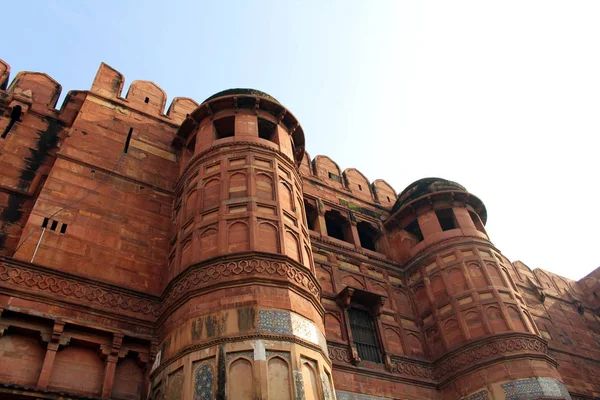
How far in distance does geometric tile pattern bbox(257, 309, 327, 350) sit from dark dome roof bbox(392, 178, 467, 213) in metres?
9.97

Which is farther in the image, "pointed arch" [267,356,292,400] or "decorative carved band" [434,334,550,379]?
"decorative carved band" [434,334,550,379]

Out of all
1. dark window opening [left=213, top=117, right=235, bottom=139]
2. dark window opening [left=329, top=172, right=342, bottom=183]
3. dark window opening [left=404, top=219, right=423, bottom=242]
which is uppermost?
dark window opening [left=329, top=172, right=342, bottom=183]

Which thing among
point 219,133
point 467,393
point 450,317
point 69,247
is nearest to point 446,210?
point 450,317

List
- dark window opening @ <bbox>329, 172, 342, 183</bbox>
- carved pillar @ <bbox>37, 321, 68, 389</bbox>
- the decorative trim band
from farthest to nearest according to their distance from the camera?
1. dark window opening @ <bbox>329, 172, 342, 183</bbox>
2. the decorative trim band
3. carved pillar @ <bbox>37, 321, 68, 389</bbox>

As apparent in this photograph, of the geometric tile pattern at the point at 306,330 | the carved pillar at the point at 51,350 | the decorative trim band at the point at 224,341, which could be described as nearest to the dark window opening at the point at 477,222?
the geometric tile pattern at the point at 306,330

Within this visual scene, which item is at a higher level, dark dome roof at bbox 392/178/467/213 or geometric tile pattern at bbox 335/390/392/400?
dark dome roof at bbox 392/178/467/213

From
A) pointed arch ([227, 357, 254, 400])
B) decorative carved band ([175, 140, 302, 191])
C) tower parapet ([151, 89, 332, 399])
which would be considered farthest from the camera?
decorative carved band ([175, 140, 302, 191])

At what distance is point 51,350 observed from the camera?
9.14m

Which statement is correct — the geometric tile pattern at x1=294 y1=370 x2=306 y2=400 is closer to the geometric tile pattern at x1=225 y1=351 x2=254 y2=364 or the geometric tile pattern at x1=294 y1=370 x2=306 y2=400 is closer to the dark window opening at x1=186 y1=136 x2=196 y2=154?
A: the geometric tile pattern at x1=225 y1=351 x2=254 y2=364

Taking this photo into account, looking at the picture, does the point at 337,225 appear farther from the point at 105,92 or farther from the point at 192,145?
the point at 105,92

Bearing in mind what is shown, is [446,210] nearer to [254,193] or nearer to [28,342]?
[254,193]

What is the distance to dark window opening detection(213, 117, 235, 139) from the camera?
1521 cm

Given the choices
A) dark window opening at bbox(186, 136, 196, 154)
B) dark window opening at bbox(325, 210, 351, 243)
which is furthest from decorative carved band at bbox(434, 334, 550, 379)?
dark window opening at bbox(186, 136, 196, 154)

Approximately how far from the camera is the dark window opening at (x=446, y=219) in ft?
60.8
